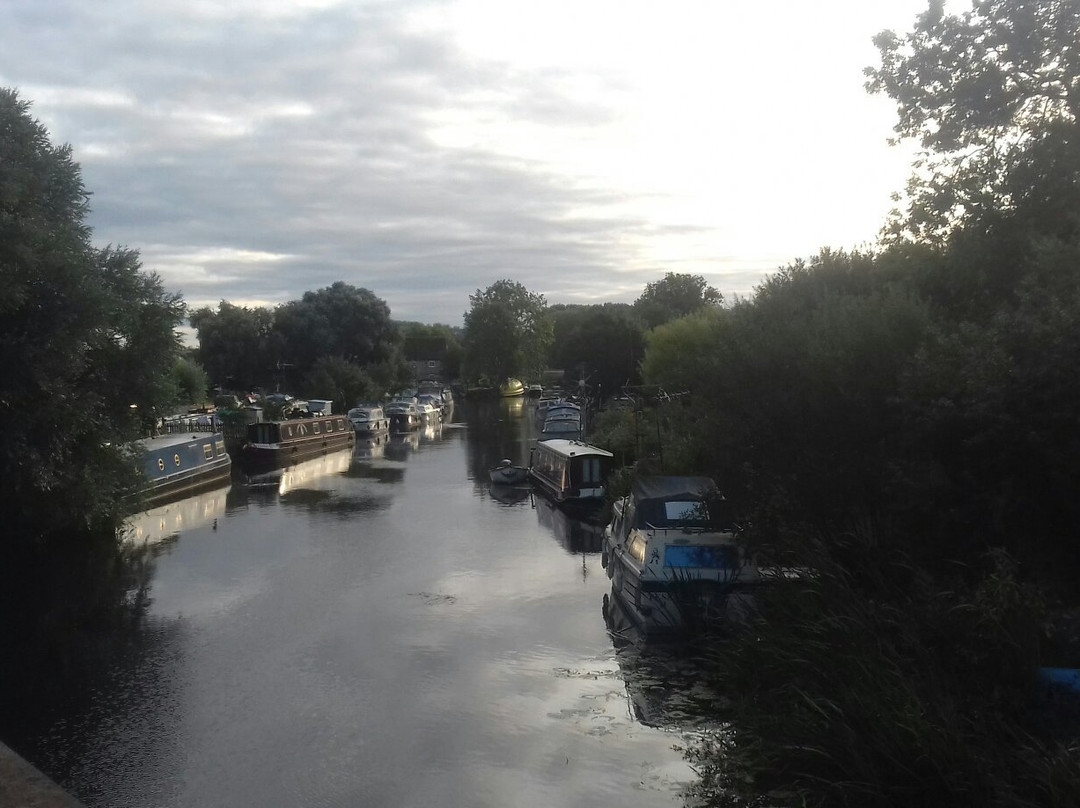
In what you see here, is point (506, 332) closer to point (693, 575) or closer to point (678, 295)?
point (678, 295)

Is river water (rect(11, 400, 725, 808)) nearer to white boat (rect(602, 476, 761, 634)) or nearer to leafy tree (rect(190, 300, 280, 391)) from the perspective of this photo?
white boat (rect(602, 476, 761, 634))

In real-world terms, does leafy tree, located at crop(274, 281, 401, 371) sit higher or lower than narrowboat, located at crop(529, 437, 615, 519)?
higher

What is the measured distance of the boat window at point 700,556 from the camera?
45.6 ft

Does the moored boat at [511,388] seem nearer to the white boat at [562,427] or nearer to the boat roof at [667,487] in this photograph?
the white boat at [562,427]

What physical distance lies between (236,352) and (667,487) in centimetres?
6917

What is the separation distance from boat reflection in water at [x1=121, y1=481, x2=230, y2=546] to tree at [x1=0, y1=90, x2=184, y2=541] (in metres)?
2.04

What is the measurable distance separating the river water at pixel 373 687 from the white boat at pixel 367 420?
3480cm

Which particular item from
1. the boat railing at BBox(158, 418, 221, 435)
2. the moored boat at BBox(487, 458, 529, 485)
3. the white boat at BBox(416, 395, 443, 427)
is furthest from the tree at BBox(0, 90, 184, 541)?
the white boat at BBox(416, 395, 443, 427)

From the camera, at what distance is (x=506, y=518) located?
28828 mm

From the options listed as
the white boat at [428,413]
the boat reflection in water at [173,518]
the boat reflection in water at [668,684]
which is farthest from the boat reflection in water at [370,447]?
the boat reflection in water at [668,684]

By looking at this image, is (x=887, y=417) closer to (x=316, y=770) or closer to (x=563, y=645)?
(x=563, y=645)

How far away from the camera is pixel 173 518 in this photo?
29.5 m

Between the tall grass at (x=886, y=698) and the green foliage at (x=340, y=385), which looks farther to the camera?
the green foliage at (x=340, y=385)

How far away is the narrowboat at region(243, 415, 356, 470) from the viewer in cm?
4303
